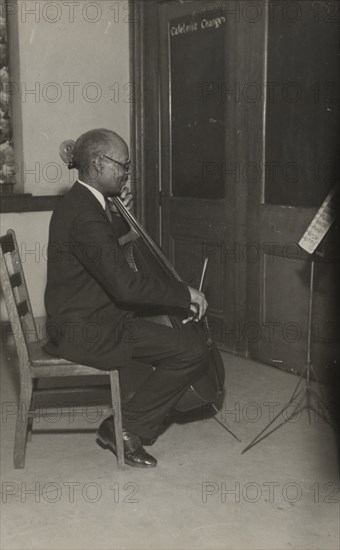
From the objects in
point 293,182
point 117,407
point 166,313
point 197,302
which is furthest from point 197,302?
point 293,182

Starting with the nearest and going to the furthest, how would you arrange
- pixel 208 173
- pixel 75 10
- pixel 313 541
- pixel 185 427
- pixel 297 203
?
pixel 313 541 → pixel 185 427 → pixel 297 203 → pixel 208 173 → pixel 75 10

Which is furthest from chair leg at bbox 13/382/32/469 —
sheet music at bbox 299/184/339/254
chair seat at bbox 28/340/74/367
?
sheet music at bbox 299/184/339/254

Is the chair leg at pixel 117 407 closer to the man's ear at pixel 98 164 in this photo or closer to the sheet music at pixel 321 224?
the man's ear at pixel 98 164

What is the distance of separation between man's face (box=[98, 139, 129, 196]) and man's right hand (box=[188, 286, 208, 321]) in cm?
53

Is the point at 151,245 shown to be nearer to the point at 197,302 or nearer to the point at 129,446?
the point at 197,302

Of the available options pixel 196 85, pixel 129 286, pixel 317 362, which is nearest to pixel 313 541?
pixel 129 286

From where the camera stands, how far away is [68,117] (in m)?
5.33

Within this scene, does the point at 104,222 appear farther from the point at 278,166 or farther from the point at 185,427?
the point at 278,166

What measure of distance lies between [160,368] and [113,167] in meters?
0.87

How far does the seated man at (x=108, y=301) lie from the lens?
304 centimetres

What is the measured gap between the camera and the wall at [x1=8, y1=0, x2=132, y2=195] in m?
5.12

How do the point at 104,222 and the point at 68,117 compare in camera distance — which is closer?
the point at 104,222

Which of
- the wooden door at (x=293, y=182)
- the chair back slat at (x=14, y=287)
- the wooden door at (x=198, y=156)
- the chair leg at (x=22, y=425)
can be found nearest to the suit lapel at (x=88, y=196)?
the chair back slat at (x=14, y=287)

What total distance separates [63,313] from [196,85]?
94.4 inches
